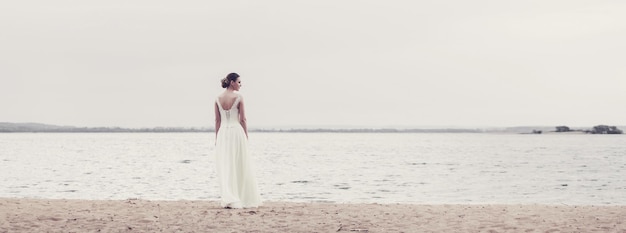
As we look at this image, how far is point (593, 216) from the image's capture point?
13.4 m

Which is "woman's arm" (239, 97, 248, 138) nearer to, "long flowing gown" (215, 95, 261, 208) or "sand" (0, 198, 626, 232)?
"long flowing gown" (215, 95, 261, 208)

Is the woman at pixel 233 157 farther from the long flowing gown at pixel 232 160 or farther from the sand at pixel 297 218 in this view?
the sand at pixel 297 218

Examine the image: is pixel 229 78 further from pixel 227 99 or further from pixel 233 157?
pixel 233 157

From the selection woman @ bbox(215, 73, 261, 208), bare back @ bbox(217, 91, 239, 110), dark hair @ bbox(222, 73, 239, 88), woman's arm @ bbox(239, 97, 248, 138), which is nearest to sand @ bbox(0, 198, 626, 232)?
woman @ bbox(215, 73, 261, 208)

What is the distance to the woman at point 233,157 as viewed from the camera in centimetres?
1366

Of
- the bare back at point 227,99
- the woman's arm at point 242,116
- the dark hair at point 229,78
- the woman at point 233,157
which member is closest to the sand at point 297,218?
the woman at point 233,157

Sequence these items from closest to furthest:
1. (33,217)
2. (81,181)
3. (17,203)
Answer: (33,217) < (17,203) < (81,181)

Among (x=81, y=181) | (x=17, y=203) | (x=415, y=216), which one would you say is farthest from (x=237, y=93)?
(x=81, y=181)

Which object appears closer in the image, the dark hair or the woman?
the dark hair

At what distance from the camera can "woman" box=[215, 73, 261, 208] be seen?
44.8 ft

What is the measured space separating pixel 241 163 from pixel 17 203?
4881 mm

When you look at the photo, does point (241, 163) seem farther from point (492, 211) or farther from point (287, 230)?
point (492, 211)

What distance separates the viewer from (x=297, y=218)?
12.8m

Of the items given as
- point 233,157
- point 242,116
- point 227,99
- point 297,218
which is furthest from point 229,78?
point 297,218
